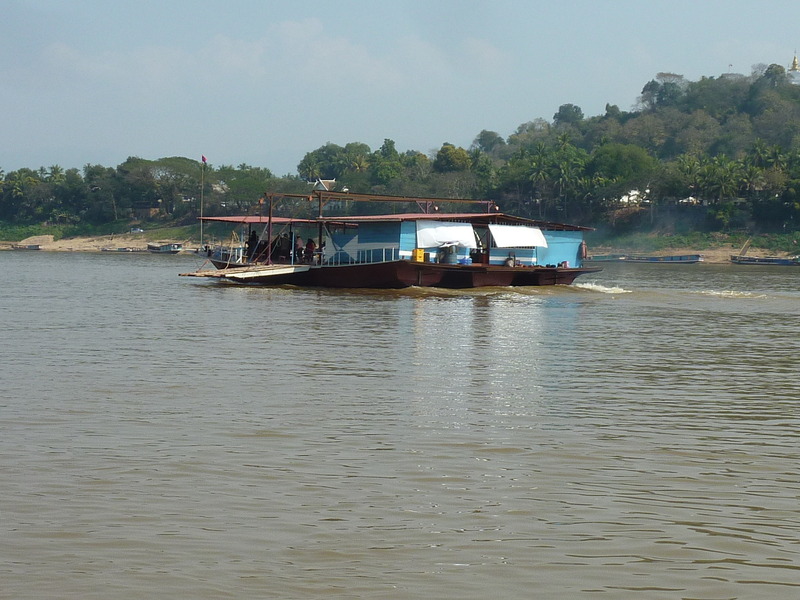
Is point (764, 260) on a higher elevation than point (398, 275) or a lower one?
higher

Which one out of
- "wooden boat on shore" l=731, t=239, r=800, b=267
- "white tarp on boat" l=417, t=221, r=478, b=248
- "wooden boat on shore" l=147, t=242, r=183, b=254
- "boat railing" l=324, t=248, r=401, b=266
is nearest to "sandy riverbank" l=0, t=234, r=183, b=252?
"wooden boat on shore" l=147, t=242, r=183, b=254

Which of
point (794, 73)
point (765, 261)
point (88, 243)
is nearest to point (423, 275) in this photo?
point (765, 261)

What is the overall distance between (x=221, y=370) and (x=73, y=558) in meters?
9.43

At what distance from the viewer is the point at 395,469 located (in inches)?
378

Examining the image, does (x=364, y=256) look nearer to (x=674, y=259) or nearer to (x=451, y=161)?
(x=674, y=259)

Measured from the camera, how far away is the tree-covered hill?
95.2m

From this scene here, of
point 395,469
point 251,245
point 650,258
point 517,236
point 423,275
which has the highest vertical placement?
point 517,236

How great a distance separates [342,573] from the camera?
6.89 meters

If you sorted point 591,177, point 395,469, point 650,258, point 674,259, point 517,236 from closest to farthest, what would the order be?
point 395,469, point 517,236, point 674,259, point 650,258, point 591,177

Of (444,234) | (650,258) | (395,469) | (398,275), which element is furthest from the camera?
(650,258)

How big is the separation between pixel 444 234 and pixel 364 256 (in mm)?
3355

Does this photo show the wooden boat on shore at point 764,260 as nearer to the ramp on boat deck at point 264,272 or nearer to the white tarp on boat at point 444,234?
the white tarp on boat at point 444,234

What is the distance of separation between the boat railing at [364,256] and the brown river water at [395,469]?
60.4ft

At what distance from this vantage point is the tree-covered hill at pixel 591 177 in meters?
95.2
